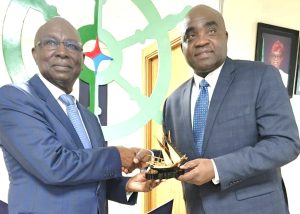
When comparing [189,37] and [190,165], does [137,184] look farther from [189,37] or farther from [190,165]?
[189,37]

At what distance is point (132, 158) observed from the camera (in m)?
1.19

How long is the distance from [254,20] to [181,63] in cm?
51

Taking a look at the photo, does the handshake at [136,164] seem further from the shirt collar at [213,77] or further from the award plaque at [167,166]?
the shirt collar at [213,77]

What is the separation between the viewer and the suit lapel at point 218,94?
4.00ft

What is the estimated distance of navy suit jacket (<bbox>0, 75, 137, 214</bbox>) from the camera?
3.32 feet

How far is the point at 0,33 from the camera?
1.39 meters

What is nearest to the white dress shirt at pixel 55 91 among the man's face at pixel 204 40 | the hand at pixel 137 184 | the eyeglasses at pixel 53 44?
the eyeglasses at pixel 53 44

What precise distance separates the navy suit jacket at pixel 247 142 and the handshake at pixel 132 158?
167 mm

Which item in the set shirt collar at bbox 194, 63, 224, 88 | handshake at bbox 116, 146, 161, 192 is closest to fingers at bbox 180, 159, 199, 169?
handshake at bbox 116, 146, 161, 192

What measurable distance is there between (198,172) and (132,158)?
0.25 metres

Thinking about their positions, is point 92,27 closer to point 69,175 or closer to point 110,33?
point 110,33

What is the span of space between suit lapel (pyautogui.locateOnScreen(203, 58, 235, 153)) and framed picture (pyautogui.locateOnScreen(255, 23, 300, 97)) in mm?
606

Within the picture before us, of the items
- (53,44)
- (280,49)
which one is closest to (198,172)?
(53,44)

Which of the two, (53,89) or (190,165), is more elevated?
(53,89)
